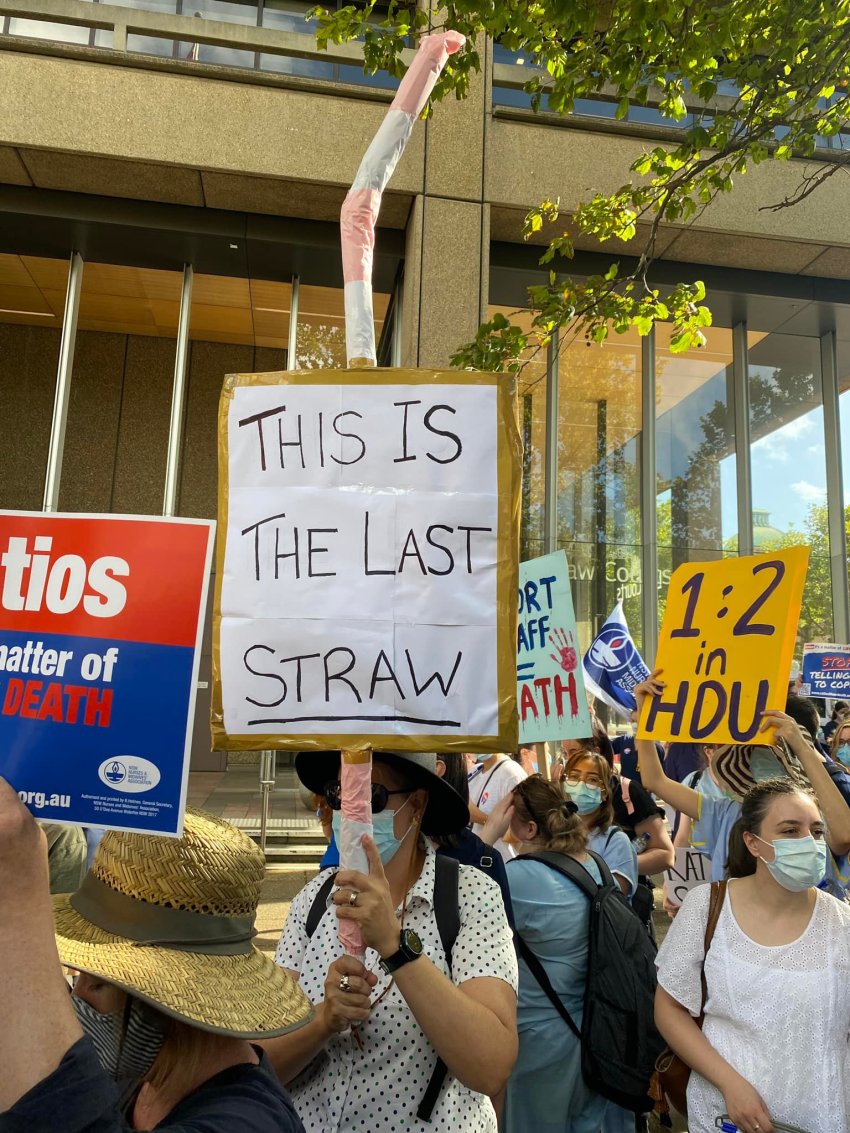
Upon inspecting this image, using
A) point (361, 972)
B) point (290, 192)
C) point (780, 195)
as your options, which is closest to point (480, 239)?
point (290, 192)

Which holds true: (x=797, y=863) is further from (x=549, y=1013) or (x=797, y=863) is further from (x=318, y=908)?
(x=318, y=908)

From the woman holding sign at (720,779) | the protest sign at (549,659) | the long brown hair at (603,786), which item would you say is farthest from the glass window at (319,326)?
the woman holding sign at (720,779)

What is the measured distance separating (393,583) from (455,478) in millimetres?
274

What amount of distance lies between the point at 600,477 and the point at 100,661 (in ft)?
33.3

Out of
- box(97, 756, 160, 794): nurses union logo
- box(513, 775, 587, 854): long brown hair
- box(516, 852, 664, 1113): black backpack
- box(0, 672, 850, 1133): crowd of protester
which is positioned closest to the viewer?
box(0, 672, 850, 1133): crowd of protester

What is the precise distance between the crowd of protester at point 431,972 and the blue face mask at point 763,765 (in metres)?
0.02

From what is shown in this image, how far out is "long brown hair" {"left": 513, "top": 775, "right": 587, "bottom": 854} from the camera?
3.46 metres

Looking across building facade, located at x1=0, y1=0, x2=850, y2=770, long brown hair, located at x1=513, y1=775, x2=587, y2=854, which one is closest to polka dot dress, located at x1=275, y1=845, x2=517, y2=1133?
long brown hair, located at x1=513, y1=775, x2=587, y2=854

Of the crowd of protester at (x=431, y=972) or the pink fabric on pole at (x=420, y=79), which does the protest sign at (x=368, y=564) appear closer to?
the crowd of protester at (x=431, y=972)

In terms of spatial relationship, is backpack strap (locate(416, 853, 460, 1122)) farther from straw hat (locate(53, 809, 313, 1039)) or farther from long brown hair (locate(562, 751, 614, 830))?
long brown hair (locate(562, 751, 614, 830))

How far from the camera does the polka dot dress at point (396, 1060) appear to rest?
1.91 meters

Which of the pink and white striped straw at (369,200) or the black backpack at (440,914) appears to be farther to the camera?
the pink and white striped straw at (369,200)

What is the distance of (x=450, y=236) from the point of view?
8.97 metres

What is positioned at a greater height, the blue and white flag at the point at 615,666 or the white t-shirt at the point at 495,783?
the blue and white flag at the point at 615,666
